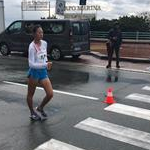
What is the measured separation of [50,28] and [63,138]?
11980 millimetres

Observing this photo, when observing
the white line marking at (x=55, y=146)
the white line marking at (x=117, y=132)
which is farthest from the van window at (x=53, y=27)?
the white line marking at (x=55, y=146)

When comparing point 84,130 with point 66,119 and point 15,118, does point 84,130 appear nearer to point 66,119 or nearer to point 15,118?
point 66,119

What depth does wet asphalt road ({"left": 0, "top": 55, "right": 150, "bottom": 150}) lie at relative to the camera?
21.4ft

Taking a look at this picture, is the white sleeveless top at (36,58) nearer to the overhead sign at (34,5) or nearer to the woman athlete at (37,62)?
the woman athlete at (37,62)

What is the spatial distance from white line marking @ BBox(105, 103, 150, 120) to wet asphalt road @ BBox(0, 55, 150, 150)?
0.70 ft

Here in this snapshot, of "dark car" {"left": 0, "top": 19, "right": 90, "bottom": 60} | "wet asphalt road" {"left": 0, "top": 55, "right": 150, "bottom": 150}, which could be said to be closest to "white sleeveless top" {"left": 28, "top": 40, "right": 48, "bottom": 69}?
"wet asphalt road" {"left": 0, "top": 55, "right": 150, "bottom": 150}

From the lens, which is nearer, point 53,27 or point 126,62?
point 126,62

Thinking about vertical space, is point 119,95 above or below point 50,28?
below

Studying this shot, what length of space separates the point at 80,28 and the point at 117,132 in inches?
456

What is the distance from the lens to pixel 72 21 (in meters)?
17.6

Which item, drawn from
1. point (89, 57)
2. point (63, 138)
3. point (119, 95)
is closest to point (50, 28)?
point (89, 57)

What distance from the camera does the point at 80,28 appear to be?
59.6 ft

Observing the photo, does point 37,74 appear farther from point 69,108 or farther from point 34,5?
point 34,5

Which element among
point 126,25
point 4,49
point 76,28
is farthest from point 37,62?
point 126,25
